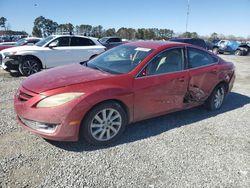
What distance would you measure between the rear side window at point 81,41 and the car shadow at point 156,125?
6.32 metres

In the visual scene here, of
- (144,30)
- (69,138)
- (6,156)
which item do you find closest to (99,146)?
(69,138)

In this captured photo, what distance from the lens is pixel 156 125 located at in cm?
464

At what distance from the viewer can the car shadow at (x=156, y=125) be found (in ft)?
12.3

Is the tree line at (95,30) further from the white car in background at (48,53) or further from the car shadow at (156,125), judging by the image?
the car shadow at (156,125)

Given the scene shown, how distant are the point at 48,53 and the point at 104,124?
6588 mm

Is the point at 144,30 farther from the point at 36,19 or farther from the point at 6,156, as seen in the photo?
the point at 6,156

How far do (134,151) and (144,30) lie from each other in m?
59.3

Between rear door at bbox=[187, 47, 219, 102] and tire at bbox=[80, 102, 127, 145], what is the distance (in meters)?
1.70

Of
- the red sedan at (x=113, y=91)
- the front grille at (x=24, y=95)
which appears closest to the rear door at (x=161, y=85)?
the red sedan at (x=113, y=91)

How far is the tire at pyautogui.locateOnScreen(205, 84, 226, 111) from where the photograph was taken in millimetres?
5516

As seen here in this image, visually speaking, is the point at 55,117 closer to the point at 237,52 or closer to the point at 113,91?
the point at 113,91

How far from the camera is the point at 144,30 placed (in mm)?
60531

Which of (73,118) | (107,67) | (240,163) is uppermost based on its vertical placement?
(107,67)

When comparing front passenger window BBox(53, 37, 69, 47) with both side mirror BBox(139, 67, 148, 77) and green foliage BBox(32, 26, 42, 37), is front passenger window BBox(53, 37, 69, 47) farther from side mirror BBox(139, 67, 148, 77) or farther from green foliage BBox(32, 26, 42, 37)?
green foliage BBox(32, 26, 42, 37)
